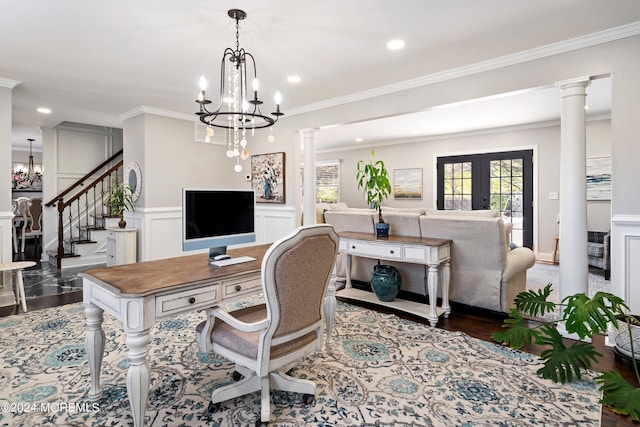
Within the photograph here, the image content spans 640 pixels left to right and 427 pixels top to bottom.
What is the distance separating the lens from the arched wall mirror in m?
5.07

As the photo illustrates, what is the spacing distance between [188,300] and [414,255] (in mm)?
2244

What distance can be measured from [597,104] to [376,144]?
170 inches

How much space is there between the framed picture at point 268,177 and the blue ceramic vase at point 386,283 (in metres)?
2.17

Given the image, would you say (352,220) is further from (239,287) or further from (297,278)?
(297,278)

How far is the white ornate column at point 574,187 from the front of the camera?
2.80 meters

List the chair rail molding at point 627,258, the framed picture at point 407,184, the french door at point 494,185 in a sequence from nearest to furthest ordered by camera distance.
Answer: the chair rail molding at point 627,258 → the french door at point 494,185 → the framed picture at point 407,184

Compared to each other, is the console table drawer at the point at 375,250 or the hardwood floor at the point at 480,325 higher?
the console table drawer at the point at 375,250

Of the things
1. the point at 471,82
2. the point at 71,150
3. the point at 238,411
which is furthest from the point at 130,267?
the point at 71,150

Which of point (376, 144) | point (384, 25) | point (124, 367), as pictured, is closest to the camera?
point (124, 367)

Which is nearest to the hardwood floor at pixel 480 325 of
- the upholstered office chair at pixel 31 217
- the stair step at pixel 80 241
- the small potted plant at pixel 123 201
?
the small potted plant at pixel 123 201

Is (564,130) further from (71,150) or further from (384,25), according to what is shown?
(71,150)

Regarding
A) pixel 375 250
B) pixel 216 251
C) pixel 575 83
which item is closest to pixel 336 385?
pixel 216 251

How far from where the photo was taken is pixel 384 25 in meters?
2.59

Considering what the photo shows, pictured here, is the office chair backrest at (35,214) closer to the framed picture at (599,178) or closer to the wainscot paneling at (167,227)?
the wainscot paneling at (167,227)
